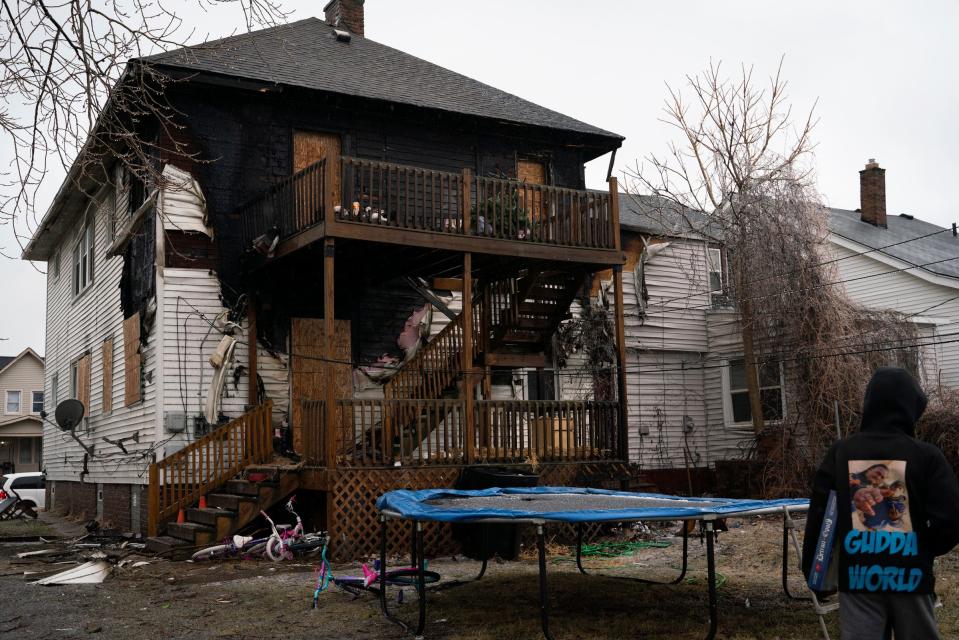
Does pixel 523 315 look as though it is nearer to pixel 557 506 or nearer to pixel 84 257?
pixel 557 506

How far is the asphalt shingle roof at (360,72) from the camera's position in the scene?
595 inches

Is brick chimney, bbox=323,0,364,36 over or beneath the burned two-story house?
over

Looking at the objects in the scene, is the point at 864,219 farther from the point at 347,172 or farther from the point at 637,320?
the point at 347,172

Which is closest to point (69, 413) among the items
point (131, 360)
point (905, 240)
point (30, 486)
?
point (131, 360)

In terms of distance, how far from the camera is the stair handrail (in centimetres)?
1276

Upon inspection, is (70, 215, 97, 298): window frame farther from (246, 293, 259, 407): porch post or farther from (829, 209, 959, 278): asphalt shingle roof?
(829, 209, 959, 278): asphalt shingle roof

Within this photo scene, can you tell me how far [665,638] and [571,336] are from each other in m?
10.9

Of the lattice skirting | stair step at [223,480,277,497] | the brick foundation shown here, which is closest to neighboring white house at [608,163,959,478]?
the lattice skirting

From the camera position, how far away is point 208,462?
1302 centimetres

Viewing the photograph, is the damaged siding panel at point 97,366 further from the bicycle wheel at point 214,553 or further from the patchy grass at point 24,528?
the bicycle wheel at point 214,553

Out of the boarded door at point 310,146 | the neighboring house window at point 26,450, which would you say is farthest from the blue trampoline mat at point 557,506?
the neighboring house window at point 26,450

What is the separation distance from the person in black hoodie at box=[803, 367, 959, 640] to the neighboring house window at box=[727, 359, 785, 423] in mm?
13931

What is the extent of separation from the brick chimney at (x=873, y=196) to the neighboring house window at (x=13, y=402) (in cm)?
4268

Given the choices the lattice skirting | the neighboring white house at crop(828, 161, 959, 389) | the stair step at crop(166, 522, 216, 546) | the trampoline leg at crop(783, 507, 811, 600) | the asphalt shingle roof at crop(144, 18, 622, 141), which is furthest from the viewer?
the neighboring white house at crop(828, 161, 959, 389)
